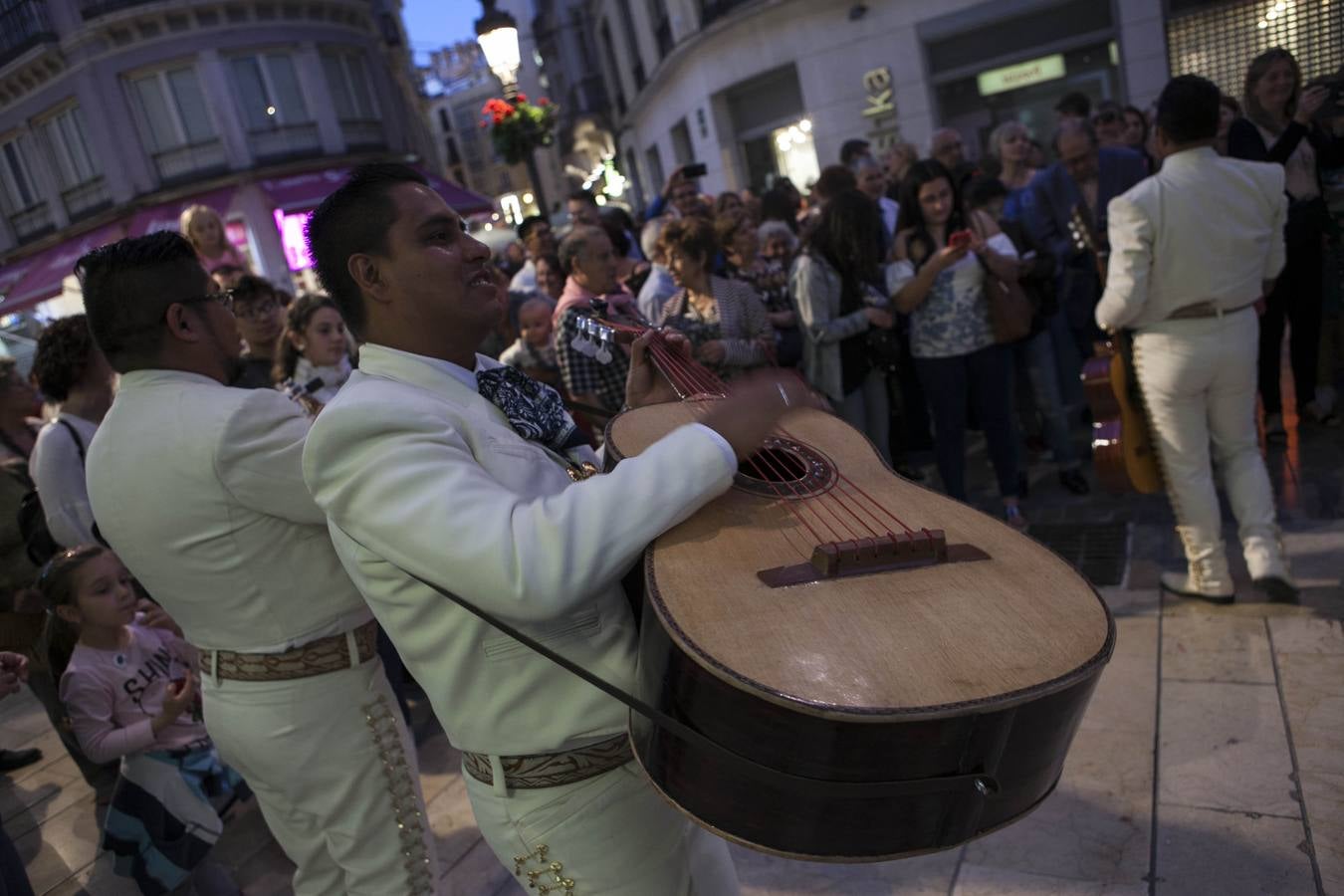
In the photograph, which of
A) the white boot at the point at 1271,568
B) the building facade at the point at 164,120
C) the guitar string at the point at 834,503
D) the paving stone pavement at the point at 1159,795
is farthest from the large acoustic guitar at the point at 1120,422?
the building facade at the point at 164,120

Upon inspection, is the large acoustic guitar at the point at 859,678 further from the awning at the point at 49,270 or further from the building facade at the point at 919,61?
the awning at the point at 49,270

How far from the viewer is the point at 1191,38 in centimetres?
1195

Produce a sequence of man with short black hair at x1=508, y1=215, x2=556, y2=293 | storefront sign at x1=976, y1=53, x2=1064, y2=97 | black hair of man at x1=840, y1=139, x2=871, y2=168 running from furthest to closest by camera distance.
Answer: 1. storefront sign at x1=976, y1=53, x2=1064, y2=97
2. black hair of man at x1=840, y1=139, x2=871, y2=168
3. man with short black hair at x1=508, y1=215, x2=556, y2=293

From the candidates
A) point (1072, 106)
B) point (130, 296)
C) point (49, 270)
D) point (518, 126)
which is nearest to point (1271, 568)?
point (130, 296)

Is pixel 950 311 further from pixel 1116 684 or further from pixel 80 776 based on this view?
pixel 80 776

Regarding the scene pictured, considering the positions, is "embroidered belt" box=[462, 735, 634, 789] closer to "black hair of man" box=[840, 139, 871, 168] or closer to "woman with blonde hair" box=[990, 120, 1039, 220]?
"woman with blonde hair" box=[990, 120, 1039, 220]

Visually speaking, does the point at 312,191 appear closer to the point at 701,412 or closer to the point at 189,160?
the point at 189,160

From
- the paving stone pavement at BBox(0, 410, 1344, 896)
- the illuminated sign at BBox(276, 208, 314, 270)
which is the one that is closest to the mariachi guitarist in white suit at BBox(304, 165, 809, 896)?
the paving stone pavement at BBox(0, 410, 1344, 896)

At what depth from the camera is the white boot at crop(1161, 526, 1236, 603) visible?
3.52 metres

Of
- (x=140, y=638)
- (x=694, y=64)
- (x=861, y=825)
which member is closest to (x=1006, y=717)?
(x=861, y=825)

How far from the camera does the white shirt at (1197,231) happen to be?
3236 millimetres

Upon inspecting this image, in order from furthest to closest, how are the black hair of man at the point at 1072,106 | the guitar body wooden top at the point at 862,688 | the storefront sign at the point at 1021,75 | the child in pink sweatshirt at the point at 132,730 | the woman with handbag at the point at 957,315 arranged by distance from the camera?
the storefront sign at the point at 1021,75, the black hair of man at the point at 1072,106, the woman with handbag at the point at 957,315, the child in pink sweatshirt at the point at 132,730, the guitar body wooden top at the point at 862,688

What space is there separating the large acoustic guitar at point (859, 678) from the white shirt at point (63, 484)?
9.92 feet

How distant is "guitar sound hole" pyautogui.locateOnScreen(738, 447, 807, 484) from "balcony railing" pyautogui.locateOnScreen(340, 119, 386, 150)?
863 inches
